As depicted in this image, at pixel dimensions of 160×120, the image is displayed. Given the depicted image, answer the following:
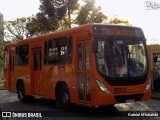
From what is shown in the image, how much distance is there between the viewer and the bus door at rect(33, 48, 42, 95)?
16.4m

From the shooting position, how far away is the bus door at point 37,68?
16438mm

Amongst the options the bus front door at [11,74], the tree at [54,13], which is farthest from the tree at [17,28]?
the bus front door at [11,74]

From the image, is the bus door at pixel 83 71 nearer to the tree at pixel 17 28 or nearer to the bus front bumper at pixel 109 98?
the bus front bumper at pixel 109 98

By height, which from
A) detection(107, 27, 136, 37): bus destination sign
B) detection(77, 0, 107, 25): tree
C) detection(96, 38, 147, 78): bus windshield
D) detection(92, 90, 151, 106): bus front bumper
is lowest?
detection(92, 90, 151, 106): bus front bumper

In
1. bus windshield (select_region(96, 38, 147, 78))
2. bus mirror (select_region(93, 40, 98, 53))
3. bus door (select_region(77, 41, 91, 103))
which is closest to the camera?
bus mirror (select_region(93, 40, 98, 53))

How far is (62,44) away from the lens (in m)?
14.2

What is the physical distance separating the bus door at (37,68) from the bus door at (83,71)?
150 inches

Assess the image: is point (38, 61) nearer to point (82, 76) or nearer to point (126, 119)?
point (82, 76)

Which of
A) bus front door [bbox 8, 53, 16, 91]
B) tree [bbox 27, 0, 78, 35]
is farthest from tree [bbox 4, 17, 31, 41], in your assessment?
bus front door [bbox 8, 53, 16, 91]

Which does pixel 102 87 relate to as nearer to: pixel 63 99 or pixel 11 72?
pixel 63 99

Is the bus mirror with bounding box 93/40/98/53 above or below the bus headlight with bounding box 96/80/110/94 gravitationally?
above

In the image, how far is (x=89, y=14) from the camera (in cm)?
4222

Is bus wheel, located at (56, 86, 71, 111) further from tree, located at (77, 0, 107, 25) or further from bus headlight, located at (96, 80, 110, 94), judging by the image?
tree, located at (77, 0, 107, 25)

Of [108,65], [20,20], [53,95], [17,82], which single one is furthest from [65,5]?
[108,65]
